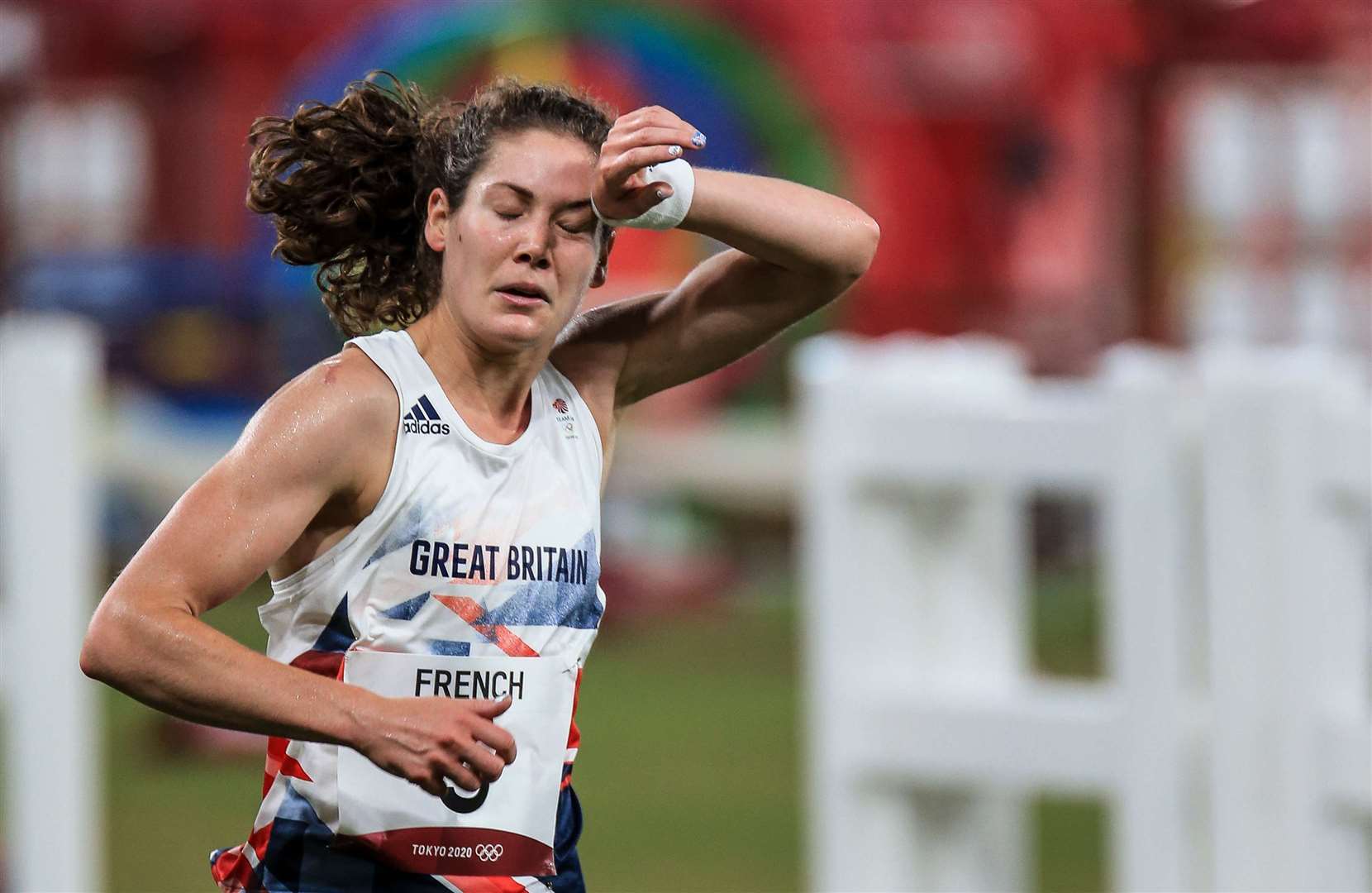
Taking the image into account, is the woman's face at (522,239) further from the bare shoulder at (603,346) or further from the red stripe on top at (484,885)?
the red stripe on top at (484,885)

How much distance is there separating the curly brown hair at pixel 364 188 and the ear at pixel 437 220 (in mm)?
27

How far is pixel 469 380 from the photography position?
8.31 feet

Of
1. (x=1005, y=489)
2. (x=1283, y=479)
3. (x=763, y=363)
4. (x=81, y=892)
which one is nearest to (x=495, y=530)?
(x=1283, y=479)

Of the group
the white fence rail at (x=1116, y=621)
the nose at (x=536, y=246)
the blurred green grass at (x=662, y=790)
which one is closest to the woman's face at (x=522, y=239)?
the nose at (x=536, y=246)

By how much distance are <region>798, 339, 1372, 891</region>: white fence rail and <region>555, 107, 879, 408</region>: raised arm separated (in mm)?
1243

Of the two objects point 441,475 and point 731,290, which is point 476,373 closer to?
point 441,475

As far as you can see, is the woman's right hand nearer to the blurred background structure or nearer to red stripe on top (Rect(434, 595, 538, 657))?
red stripe on top (Rect(434, 595, 538, 657))

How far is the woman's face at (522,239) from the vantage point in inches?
96.0

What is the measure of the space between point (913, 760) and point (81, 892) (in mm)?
2115

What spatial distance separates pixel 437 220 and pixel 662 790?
520 cm

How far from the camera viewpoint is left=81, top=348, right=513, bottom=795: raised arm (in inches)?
85.4

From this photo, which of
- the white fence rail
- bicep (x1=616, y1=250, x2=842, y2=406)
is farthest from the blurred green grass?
bicep (x1=616, y1=250, x2=842, y2=406)

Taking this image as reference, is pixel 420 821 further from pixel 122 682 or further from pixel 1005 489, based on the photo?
pixel 1005 489

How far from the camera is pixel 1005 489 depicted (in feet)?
14.3
